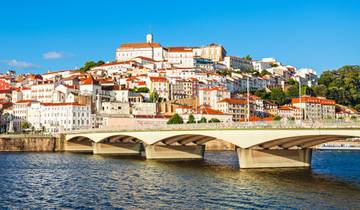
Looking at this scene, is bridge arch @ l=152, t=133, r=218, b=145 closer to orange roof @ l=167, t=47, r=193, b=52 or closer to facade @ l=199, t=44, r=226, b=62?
orange roof @ l=167, t=47, r=193, b=52

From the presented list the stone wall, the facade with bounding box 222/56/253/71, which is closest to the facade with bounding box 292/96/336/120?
the stone wall

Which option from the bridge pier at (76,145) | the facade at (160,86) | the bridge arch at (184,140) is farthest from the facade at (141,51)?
the bridge arch at (184,140)

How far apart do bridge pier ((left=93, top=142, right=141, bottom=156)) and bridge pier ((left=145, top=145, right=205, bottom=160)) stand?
13.4 metres

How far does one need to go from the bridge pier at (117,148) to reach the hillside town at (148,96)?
1423 cm

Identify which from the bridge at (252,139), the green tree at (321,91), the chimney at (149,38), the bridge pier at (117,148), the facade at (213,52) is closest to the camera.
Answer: the bridge at (252,139)

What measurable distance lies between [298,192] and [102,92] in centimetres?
8997

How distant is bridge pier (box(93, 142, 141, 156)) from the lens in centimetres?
6681

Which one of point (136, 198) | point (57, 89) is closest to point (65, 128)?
point (57, 89)

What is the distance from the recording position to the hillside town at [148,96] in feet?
330

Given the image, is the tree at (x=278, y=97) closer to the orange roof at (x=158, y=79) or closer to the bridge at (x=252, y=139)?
the orange roof at (x=158, y=79)

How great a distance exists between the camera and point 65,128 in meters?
95.4

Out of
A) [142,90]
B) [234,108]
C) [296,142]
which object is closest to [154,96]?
[142,90]

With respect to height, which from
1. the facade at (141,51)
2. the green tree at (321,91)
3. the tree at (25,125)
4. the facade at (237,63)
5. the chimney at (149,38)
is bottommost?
the tree at (25,125)

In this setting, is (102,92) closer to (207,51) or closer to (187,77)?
(187,77)
